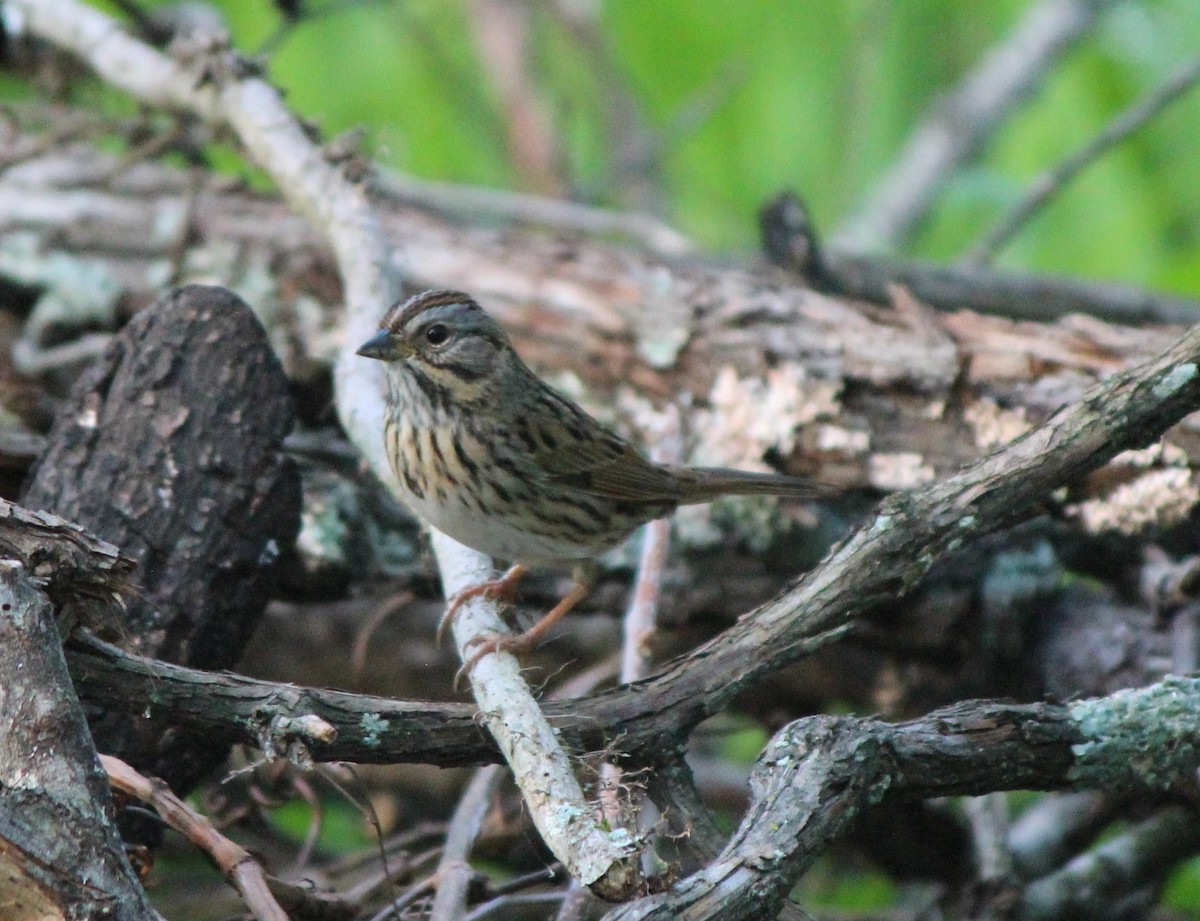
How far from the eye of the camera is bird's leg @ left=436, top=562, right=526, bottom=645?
355 centimetres

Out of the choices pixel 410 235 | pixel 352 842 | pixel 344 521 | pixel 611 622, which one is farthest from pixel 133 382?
pixel 352 842

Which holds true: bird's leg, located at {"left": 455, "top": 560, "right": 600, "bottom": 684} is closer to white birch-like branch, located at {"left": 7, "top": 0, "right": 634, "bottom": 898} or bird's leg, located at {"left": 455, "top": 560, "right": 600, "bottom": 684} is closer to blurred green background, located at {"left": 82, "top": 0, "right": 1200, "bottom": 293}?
white birch-like branch, located at {"left": 7, "top": 0, "right": 634, "bottom": 898}

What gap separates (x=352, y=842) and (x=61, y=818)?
380cm

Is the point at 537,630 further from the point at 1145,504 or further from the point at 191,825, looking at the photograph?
the point at 1145,504

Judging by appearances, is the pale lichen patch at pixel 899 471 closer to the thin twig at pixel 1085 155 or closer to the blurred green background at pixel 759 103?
the thin twig at pixel 1085 155

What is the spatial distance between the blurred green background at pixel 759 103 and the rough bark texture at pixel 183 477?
19.3ft

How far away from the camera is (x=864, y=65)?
33.4 feet

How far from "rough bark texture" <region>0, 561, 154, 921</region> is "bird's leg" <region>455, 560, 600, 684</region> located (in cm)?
84

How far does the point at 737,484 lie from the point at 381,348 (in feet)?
3.82

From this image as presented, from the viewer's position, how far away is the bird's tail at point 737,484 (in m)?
4.18

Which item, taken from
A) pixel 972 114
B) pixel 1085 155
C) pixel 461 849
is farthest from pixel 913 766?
pixel 972 114

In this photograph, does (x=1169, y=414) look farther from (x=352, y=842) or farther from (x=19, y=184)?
(x=19, y=184)

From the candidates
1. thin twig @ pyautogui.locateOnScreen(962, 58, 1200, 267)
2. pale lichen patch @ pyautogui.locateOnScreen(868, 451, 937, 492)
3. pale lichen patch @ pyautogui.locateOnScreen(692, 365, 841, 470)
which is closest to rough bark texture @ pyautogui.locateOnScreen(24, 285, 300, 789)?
pale lichen patch @ pyautogui.locateOnScreen(692, 365, 841, 470)

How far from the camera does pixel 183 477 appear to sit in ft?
11.6
